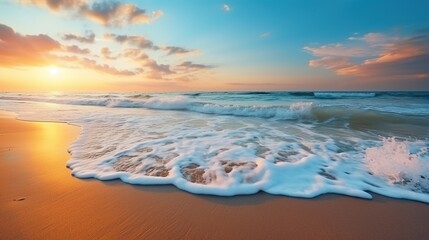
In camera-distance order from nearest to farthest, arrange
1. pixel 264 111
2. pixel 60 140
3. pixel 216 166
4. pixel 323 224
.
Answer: pixel 323 224
pixel 216 166
pixel 60 140
pixel 264 111

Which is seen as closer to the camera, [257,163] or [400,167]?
[400,167]

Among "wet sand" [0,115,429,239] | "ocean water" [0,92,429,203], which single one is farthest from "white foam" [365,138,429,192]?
"wet sand" [0,115,429,239]

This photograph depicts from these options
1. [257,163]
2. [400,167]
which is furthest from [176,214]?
[400,167]

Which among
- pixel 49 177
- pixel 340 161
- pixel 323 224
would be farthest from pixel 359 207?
pixel 49 177

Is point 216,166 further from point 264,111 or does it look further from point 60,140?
point 264,111

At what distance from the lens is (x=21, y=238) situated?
6.52 feet

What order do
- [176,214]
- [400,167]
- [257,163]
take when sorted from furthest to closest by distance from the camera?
[257,163] → [400,167] → [176,214]

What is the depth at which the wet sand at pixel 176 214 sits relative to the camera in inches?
82.8

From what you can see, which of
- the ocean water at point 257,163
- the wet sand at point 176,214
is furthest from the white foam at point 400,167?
the wet sand at point 176,214

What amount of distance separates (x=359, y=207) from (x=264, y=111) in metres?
9.98

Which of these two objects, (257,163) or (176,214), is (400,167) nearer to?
(257,163)

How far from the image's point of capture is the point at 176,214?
2.42 metres

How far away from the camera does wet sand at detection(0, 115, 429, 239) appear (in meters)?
2.10

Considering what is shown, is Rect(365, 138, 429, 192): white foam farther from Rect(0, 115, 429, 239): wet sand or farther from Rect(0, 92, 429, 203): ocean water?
Rect(0, 115, 429, 239): wet sand
